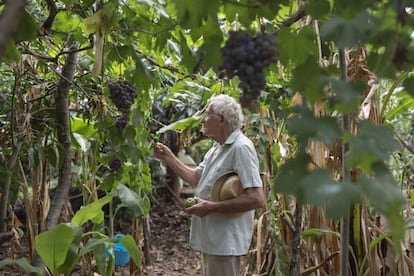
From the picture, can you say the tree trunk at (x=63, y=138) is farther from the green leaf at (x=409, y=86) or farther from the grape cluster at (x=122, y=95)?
the green leaf at (x=409, y=86)

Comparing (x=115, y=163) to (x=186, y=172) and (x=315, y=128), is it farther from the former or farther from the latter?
(x=315, y=128)

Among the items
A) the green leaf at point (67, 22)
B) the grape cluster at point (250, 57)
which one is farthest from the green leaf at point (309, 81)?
the green leaf at point (67, 22)

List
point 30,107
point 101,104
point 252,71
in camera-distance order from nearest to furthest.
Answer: point 252,71 < point 101,104 < point 30,107

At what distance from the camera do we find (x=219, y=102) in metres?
2.53

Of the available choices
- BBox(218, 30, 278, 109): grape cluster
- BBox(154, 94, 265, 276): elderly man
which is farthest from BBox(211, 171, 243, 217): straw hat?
BBox(218, 30, 278, 109): grape cluster

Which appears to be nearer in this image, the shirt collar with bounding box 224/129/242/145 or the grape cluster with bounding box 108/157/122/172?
the grape cluster with bounding box 108/157/122/172

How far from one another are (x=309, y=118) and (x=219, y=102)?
185cm

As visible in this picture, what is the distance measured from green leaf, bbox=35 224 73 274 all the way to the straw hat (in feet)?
2.28

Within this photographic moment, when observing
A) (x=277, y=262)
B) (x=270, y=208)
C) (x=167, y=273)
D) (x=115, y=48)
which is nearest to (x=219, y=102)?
(x=270, y=208)

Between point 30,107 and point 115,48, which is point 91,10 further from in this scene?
point 30,107

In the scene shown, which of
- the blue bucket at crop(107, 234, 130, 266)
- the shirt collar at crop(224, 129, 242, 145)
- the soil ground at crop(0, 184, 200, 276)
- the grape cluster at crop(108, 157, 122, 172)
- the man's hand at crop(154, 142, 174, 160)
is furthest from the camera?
the soil ground at crop(0, 184, 200, 276)

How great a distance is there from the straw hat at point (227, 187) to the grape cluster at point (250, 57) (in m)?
1.50

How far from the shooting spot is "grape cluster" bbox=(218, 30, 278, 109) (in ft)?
3.05

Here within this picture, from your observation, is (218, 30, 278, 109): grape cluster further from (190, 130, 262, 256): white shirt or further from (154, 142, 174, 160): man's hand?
(154, 142, 174, 160): man's hand
